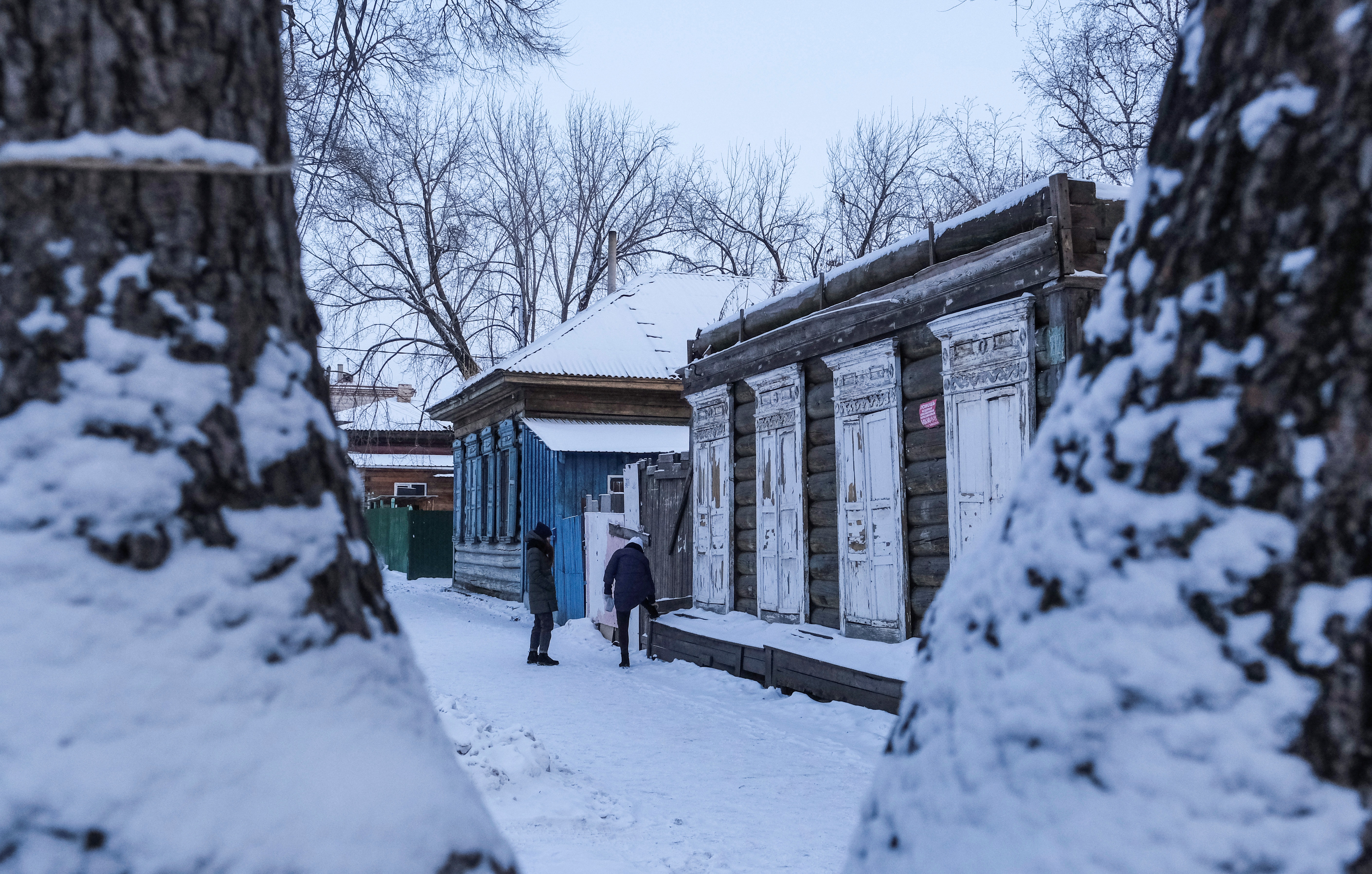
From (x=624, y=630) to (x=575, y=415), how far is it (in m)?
7.30

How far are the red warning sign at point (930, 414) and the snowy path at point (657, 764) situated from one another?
2237 mm

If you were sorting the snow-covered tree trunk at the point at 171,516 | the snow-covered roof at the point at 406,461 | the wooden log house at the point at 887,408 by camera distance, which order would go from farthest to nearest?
1. the snow-covered roof at the point at 406,461
2. the wooden log house at the point at 887,408
3. the snow-covered tree trunk at the point at 171,516

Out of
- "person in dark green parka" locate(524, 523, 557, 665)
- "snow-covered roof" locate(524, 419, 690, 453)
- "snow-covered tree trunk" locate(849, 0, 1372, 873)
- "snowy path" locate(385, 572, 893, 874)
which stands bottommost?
"snowy path" locate(385, 572, 893, 874)

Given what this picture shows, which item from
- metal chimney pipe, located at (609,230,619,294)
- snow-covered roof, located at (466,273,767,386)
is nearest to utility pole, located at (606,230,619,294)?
metal chimney pipe, located at (609,230,619,294)

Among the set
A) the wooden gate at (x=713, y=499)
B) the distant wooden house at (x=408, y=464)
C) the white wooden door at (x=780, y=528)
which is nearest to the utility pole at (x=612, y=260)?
the distant wooden house at (x=408, y=464)

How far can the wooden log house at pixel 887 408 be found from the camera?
718 centimetres

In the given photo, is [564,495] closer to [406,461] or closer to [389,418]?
[389,418]

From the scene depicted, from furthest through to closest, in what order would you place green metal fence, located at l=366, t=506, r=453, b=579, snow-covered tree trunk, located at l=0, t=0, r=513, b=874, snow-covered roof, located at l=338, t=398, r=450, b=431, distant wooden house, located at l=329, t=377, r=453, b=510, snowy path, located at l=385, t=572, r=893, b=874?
1. distant wooden house, located at l=329, t=377, r=453, b=510
2. green metal fence, located at l=366, t=506, r=453, b=579
3. snow-covered roof, located at l=338, t=398, r=450, b=431
4. snowy path, located at l=385, t=572, r=893, b=874
5. snow-covered tree trunk, located at l=0, t=0, r=513, b=874

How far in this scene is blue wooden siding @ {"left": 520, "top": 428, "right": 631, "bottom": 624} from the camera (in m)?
15.3

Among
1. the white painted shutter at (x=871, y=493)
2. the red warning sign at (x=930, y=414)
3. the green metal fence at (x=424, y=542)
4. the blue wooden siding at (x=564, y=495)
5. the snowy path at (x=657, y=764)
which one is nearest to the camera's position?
the snowy path at (x=657, y=764)

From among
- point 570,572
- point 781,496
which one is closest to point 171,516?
point 781,496

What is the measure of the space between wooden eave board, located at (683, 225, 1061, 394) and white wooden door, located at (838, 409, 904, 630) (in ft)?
2.61

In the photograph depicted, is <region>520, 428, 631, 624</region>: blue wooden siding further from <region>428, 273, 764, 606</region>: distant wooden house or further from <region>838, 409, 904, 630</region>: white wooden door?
<region>838, 409, 904, 630</region>: white wooden door

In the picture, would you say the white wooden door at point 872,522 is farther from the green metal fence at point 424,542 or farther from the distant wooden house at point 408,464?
the distant wooden house at point 408,464
